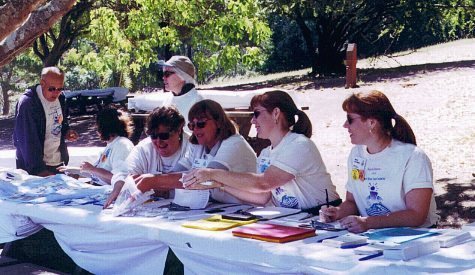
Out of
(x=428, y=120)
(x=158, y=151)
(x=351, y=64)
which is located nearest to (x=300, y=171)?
(x=158, y=151)

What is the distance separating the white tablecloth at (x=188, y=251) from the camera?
299 cm

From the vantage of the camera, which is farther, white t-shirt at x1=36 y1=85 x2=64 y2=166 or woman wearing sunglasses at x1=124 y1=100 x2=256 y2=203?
white t-shirt at x1=36 y1=85 x2=64 y2=166

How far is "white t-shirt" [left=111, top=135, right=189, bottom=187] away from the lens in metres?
4.98

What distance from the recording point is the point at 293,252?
321 cm

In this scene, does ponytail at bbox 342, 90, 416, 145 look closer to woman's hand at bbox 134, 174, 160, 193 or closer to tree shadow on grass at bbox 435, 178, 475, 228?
woman's hand at bbox 134, 174, 160, 193

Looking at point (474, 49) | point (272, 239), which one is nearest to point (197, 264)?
point (272, 239)

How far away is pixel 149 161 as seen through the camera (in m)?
5.03

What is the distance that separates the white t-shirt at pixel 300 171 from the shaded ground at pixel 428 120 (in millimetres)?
2905

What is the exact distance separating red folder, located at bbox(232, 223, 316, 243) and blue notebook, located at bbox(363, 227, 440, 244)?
0.29 meters

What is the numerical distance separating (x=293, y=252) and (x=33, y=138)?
3.65m

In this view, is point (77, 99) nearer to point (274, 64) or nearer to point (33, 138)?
point (274, 64)

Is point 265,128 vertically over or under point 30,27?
under

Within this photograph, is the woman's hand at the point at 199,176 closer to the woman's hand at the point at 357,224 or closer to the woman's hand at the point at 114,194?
the woman's hand at the point at 114,194

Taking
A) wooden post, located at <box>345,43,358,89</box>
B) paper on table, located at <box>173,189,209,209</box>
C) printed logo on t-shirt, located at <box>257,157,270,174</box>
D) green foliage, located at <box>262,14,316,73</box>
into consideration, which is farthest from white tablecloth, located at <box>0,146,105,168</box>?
green foliage, located at <box>262,14,316,73</box>
